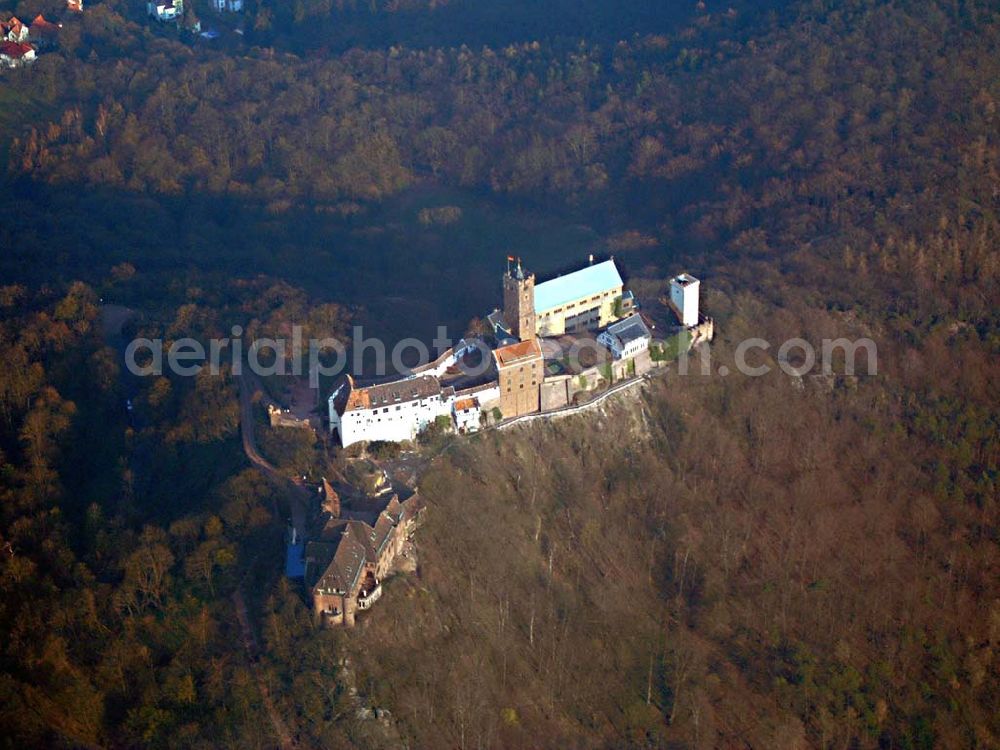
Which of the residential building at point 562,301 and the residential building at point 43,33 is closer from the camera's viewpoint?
the residential building at point 562,301

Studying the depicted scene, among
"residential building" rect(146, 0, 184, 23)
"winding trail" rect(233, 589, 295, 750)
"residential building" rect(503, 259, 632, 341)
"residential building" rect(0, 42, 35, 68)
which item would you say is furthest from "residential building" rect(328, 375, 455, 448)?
"residential building" rect(146, 0, 184, 23)

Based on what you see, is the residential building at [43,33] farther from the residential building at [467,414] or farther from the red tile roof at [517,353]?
the residential building at [467,414]

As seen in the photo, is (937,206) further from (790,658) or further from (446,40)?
(446,40)

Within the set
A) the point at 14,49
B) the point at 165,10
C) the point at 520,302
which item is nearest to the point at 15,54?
the point at 14,49

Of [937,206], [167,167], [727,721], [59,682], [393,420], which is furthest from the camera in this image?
[167,167]

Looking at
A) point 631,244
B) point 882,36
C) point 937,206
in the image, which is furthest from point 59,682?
point 882,36

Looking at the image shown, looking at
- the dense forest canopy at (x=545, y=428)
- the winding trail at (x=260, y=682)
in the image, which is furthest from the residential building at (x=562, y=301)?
the winding trail at (x=260, y=682)
